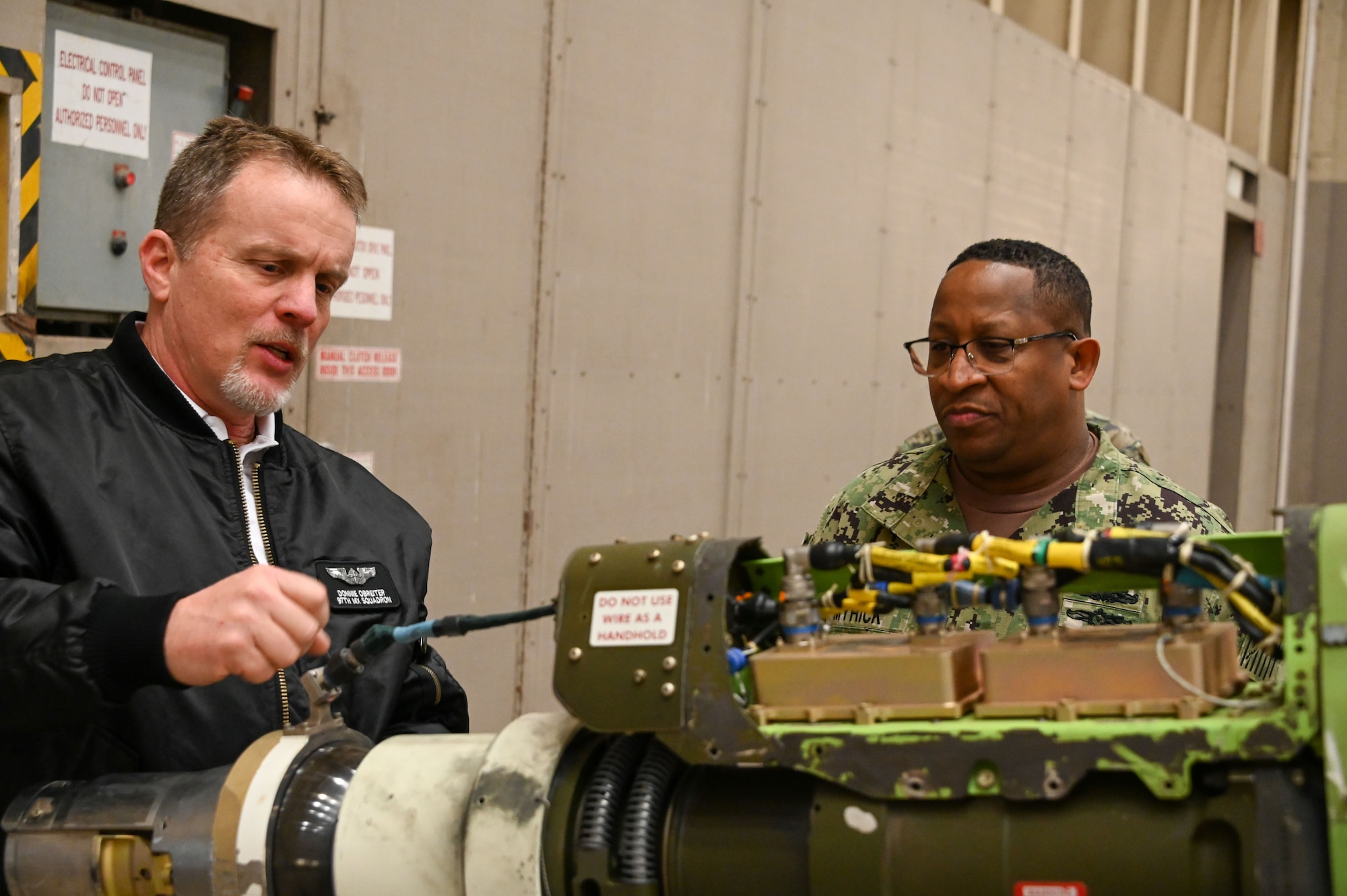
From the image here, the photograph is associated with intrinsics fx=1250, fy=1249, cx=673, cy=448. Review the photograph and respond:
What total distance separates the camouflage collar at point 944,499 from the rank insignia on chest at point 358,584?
688mm

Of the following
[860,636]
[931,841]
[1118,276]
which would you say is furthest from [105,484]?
[1118,276]

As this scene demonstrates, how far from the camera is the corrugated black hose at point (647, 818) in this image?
34.3 inches

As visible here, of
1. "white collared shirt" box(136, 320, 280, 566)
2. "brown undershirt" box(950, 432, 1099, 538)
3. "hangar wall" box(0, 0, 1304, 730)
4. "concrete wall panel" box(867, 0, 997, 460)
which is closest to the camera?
"white collared shirt" box(136, 320, 280, 566)

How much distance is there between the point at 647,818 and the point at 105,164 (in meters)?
1.59

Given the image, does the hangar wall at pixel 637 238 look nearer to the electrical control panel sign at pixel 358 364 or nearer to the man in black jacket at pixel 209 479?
the electrical control panel sign at pixel 358 364

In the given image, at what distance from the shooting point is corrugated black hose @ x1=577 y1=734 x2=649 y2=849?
2.91 feet

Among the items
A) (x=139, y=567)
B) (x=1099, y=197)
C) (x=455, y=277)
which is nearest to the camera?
(x=139, y=567)

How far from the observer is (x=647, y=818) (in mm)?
884

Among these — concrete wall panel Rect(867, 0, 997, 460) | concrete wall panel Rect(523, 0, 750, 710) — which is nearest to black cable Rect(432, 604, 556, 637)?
concrete wall panel Rect(523, 0, 750, 710)

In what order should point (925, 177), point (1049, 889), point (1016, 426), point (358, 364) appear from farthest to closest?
1. point (925, 177)
2. point (358, 364)
3. point (1016, 426)
4. point (1049, 889)

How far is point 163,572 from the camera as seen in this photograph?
123 cm

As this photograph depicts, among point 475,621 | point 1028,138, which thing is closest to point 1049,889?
point 475,621

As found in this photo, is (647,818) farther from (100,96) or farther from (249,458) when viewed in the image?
(100,96)

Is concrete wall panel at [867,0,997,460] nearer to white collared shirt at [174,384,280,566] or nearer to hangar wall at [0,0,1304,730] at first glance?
hangar wall at [0,0,1304,730]
